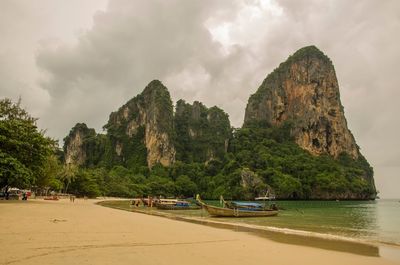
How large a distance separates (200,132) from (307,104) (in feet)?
136

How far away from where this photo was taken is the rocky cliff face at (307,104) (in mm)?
122012

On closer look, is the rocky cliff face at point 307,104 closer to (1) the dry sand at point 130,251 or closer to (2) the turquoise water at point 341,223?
(2) the turquoise water at point 341,223

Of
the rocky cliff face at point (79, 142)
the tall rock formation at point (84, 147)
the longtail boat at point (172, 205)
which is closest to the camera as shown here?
the longtail boat at point (172, 205)

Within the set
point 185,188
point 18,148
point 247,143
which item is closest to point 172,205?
point 18,148

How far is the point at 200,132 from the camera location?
136375 millimetres

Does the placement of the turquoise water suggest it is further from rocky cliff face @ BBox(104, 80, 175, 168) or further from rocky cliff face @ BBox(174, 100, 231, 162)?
rocky cliff face @ BBox(174, 100, 231, 162)

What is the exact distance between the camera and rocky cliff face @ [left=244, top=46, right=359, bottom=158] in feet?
400

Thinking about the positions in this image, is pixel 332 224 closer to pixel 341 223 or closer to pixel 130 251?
pixel 341 223

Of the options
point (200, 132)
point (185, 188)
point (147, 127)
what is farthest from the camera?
point (200, 132)

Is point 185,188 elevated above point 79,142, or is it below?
below

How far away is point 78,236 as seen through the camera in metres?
10.3

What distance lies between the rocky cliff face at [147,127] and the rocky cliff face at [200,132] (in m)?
12.1

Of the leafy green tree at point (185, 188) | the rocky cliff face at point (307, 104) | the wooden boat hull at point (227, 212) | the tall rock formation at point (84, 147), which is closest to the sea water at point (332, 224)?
the wooden boat hull at point (227, 212)

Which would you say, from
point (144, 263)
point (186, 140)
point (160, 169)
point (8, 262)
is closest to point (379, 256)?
point (144, 263)
